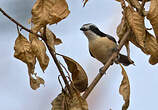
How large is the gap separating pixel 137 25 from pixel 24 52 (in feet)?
1.08

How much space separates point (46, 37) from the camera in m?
1.01

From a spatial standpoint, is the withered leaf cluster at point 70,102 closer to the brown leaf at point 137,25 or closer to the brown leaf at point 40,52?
the brown leaf at point 40,52

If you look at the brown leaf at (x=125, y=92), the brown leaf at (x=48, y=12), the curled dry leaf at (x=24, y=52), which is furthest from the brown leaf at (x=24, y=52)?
the brown leaf at (x=125, y=92)

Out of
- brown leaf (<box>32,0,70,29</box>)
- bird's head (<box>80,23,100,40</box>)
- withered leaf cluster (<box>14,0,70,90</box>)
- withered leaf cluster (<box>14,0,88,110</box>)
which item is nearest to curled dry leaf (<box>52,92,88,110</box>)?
withered leaf cluster (<box>14,0,88,110</box>)

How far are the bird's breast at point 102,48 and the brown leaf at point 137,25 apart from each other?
1.30 meters

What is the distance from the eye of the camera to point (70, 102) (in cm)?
105

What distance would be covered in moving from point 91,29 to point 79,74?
1.57m

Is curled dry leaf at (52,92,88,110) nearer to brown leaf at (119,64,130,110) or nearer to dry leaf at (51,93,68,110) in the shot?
dry leaf at (51,93,68,110)

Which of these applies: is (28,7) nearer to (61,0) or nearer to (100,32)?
(100,32)

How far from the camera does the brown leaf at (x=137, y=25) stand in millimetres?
1042

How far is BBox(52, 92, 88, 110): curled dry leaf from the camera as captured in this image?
1.02 meters

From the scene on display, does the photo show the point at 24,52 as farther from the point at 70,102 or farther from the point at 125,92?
the point at 125,92

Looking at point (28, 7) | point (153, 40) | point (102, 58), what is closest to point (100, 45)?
point (102, 58)

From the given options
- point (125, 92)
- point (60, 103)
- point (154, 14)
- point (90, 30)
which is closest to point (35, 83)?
point (60, 103)
